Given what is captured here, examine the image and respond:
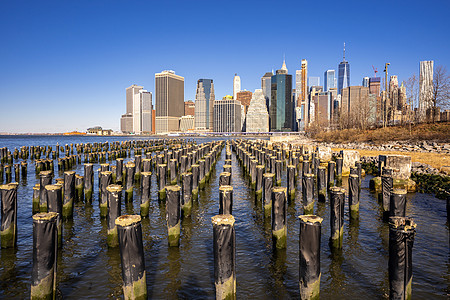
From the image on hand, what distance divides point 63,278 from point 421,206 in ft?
51.0

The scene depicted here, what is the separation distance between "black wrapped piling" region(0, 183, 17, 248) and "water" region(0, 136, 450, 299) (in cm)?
34

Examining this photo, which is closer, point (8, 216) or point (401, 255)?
point (401, 255)

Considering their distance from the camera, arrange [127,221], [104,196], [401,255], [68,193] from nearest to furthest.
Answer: [401,255] → [127,221] → [68,193] → [104,196]

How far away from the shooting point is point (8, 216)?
8.83 meters

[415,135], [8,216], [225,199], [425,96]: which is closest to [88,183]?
[8,216]

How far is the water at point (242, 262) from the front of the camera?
22.5ft

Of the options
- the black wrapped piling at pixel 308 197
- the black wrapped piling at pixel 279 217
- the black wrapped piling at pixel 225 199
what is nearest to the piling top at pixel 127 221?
the black wrapped piling at pixel 225 199

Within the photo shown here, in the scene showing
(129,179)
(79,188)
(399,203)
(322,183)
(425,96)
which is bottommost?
(79,188)

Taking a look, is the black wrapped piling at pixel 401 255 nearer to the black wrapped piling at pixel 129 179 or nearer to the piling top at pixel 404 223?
the piling top at pixel 404 223

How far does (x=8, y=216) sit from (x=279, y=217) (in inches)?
340

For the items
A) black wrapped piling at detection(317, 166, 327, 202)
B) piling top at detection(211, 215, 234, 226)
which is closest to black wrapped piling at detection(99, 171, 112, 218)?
piling top at detection(211, 215, 234, 226)

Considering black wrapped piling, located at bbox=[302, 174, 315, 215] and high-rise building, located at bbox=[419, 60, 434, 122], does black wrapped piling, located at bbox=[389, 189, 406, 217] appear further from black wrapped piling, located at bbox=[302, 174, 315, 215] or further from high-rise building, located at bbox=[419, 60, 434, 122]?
high-rise building, located at bbox=[419, 60, 434, 122]

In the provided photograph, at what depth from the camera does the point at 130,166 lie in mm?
15086

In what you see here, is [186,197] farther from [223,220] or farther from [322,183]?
[322,183]
